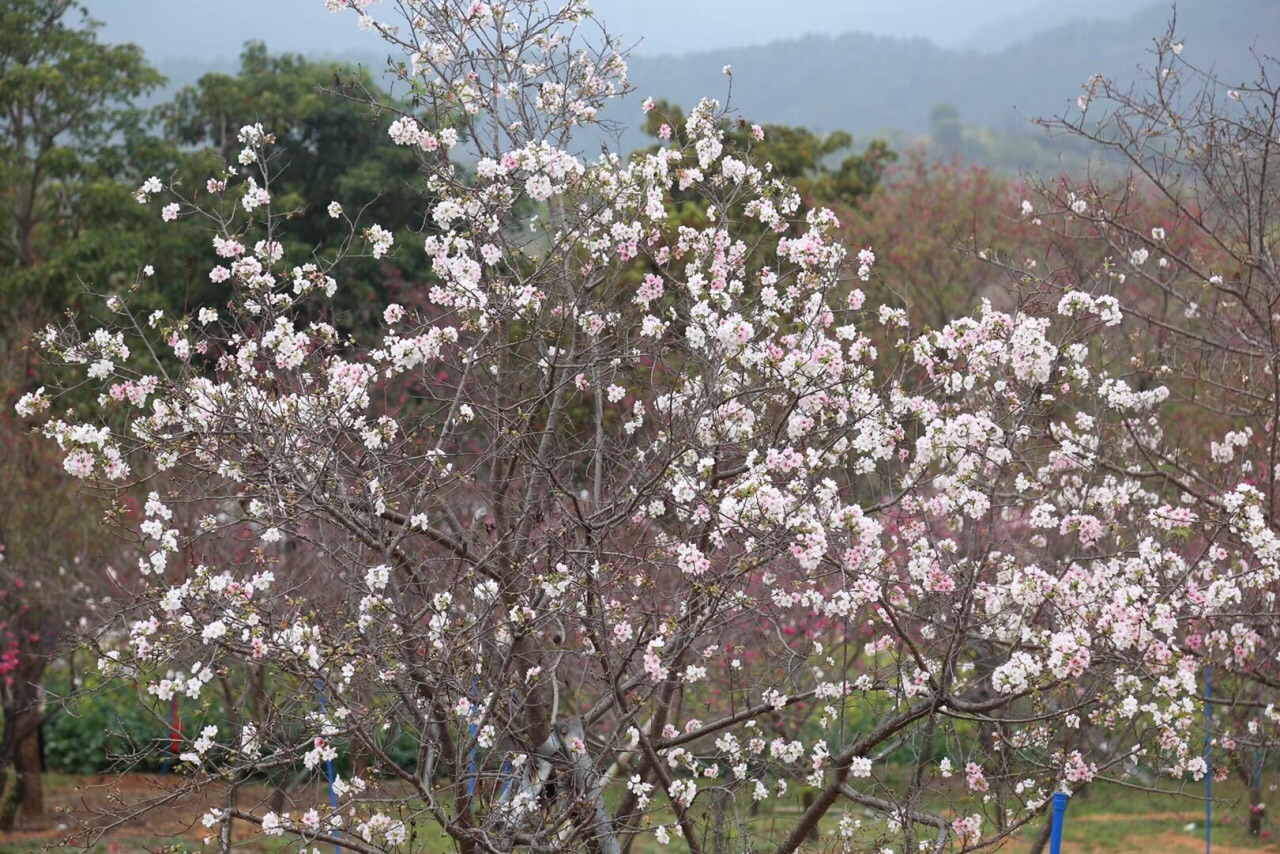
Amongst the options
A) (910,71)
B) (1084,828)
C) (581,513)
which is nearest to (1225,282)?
(581,513)

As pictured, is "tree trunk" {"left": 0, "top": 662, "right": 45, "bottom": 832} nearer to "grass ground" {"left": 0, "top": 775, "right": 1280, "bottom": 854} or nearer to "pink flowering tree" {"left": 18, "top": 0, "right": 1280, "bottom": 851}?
"grass ground" {"left": 0, "top": 775, "right": 1280, "bottom": 854}

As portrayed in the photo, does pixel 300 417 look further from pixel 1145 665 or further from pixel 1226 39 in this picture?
pixel 1226 39

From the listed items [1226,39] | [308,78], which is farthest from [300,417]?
[1226,39]

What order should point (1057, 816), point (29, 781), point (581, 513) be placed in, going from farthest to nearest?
point (29, 781) → point (1057, 816) → point (581, 513)

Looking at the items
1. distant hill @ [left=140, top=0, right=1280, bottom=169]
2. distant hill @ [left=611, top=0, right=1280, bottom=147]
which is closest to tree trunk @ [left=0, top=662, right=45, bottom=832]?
distant hill @ [left=140, top=0, right=1280, bottom=169]

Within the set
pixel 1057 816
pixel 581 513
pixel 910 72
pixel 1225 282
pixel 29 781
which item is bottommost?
pixel 1057 816

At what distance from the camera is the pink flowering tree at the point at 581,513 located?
12.8 feet

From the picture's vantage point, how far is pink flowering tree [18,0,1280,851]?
12.8 ft

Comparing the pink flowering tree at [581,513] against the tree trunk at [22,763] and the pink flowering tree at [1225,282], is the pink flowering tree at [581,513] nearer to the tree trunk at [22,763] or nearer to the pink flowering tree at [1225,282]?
the pink flowering tree at [1225,282]

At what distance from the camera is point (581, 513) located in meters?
4.35

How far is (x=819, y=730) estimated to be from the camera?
10844mm

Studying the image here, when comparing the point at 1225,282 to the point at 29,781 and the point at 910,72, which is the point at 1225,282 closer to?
the point at 29,781

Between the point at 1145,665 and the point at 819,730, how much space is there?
22.8 ft

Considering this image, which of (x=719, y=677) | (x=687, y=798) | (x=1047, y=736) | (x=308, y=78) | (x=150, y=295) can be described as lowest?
(x=687, y=798)
